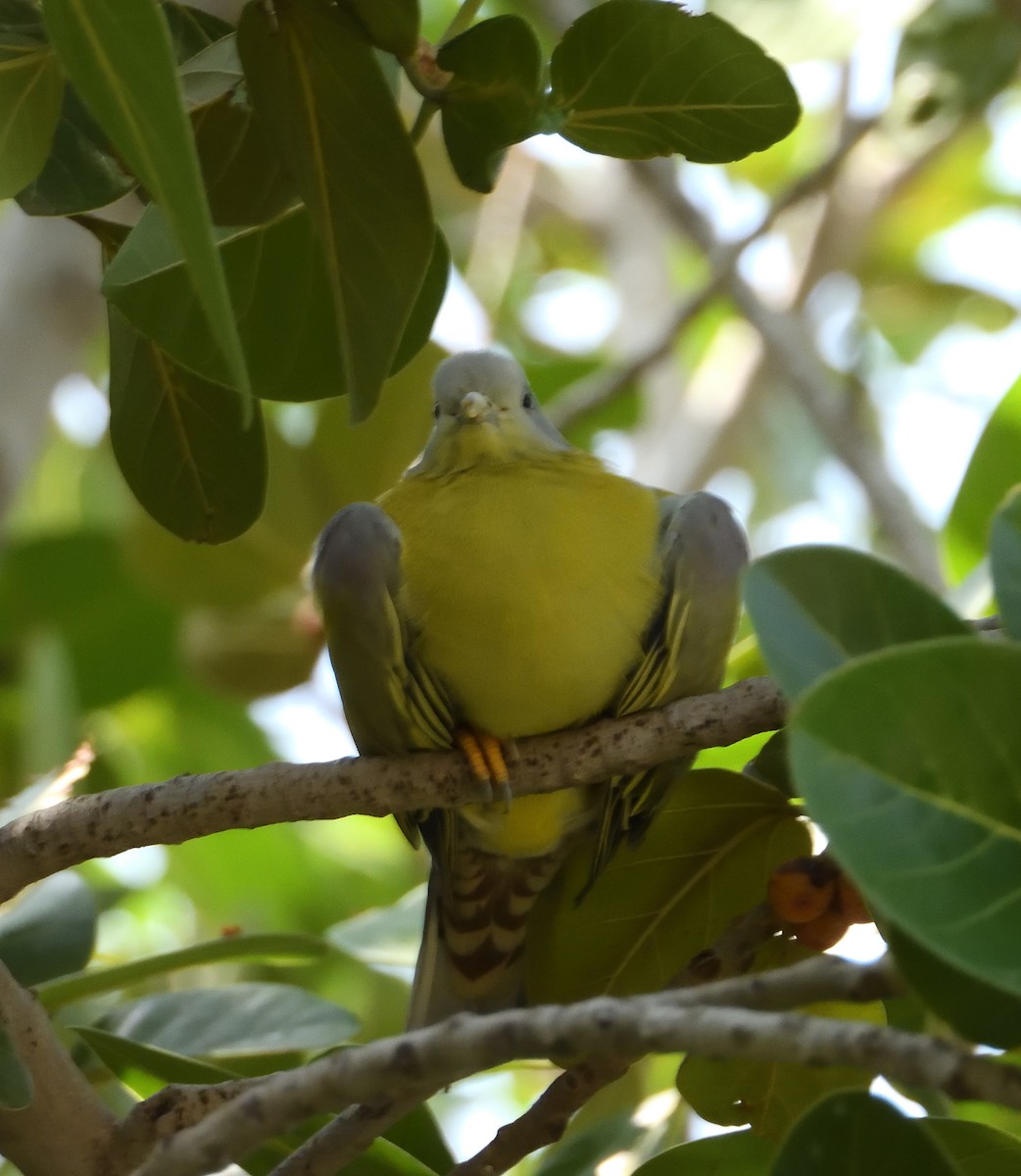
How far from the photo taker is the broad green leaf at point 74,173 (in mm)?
1569

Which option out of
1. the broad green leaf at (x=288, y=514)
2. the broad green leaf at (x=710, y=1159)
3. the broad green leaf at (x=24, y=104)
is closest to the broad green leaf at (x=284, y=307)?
the broad green leaf at (x=24, y=104)

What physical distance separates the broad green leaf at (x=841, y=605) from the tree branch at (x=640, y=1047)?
0.23m

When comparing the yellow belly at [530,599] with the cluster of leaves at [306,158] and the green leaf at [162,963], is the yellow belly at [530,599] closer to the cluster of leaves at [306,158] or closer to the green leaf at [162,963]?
the cluster of leaves at [306,158]

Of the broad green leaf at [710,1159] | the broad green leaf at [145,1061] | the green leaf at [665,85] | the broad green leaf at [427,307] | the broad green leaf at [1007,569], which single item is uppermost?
the green leaf at [665,85]

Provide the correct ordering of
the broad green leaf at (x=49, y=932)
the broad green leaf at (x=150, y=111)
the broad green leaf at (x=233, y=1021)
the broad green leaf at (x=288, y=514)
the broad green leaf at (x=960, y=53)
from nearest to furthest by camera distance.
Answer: the broad green leaf at (x=150, y=111) < the broad green leaf at (x=49, y=932) < the broad green leaf at (x=233, y=1021) < the broad green leaf at (x=960, y=53) < the broad green leaf at (x=288, y=514)

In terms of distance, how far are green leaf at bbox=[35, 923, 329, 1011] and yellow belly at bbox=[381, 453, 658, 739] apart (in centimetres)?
43

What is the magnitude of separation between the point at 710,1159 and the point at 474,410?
1101 millimetres

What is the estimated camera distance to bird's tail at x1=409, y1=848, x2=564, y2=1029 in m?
1.99

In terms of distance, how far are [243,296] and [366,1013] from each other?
1.54 m

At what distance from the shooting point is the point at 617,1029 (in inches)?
36.8

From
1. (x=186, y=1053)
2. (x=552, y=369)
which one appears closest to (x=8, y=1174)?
(x=186, y=1053)

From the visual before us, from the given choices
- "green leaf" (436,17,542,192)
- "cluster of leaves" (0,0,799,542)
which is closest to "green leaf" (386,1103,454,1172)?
"cluster of leaves" (0,0,799,542)

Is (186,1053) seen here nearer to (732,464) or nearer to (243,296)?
(243,296)

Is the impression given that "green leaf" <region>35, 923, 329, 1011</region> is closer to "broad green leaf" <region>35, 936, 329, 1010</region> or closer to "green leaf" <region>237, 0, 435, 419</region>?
"broad green leaf" <region>35, 936, 329, 1010</region>
